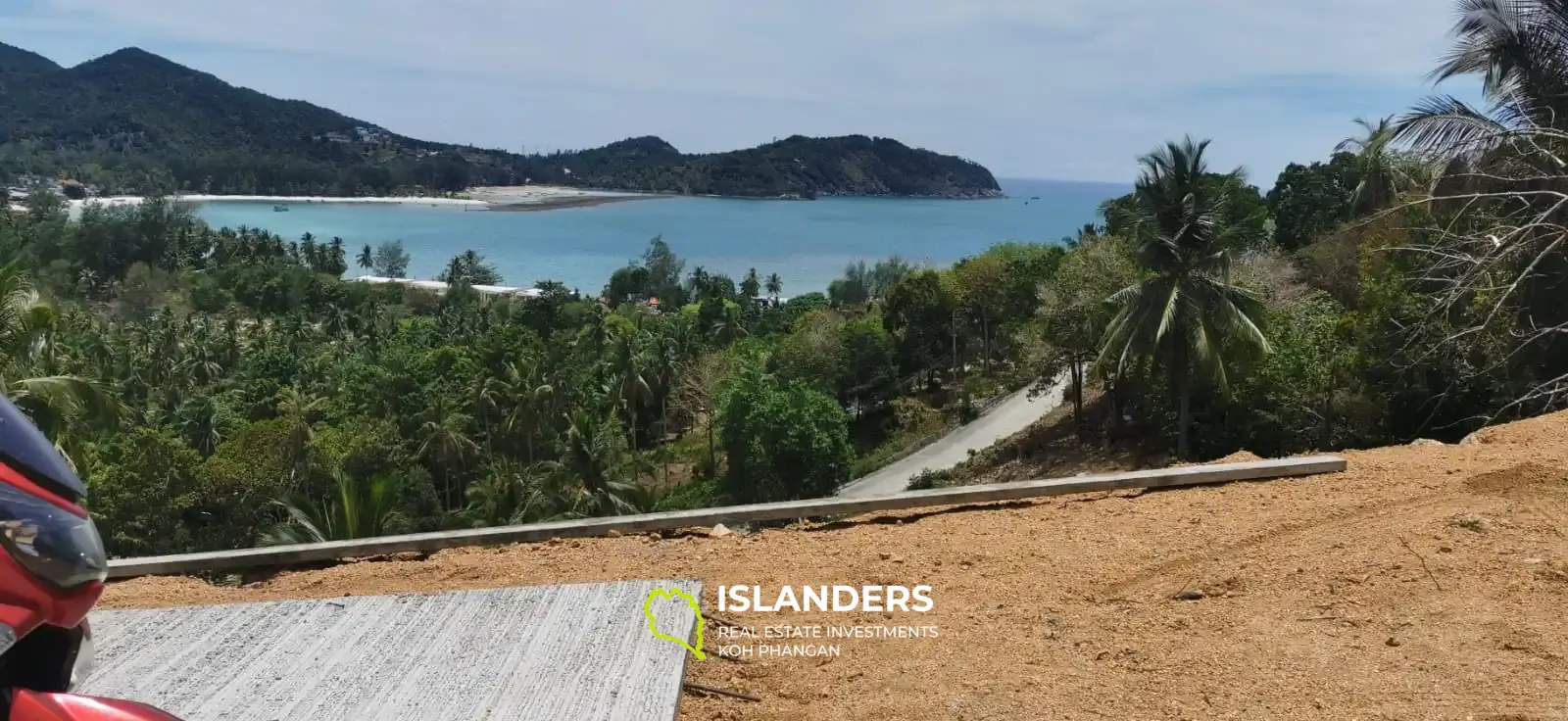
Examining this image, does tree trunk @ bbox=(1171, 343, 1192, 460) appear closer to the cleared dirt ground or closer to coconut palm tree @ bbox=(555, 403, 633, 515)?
coconut palm tree @ bbox=(555, 403, 633, 515)

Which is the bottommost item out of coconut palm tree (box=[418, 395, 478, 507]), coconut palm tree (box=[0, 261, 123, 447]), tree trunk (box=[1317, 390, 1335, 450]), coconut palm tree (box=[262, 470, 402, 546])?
coconut palm tree (box=[418, 395, 478, 507])

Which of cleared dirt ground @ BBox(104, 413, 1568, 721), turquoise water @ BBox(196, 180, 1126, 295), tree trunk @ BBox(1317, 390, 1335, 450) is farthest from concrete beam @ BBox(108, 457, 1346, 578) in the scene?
turquoise water @ BBox(196, 180, 1126, 295)

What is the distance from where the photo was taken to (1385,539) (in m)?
4.68

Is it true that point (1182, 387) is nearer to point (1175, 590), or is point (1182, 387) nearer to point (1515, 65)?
point (1515, 65)

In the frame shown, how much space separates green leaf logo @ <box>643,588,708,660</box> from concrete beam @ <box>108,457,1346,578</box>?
4.12 ft

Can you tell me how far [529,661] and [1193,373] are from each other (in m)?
17.6

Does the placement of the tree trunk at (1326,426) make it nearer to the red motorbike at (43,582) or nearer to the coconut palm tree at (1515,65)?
the coconut palm tree at (1515,65)

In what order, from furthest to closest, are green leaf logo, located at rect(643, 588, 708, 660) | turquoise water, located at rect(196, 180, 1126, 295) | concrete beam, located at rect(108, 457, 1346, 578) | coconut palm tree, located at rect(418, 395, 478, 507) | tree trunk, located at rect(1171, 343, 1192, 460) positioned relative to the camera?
turquoise water, located at rect(196, 180, 1126, 295) → coconut palm tree, located at rect(418, 395, 478, 507) → tree trunk, located at rect(1171, 343, 1192, 460) → concrete beam, located at rect(108, 457, 1346, 578) → green leaf logo, located at rect(643, 588, 708, 660)

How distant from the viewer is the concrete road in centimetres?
3056

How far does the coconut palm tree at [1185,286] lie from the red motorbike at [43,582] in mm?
17636

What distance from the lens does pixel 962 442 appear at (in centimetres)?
3275

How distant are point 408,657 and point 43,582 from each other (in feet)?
9.48

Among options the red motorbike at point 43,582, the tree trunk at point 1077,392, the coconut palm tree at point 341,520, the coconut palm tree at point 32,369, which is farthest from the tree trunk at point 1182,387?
the red motorbike at point 43,582

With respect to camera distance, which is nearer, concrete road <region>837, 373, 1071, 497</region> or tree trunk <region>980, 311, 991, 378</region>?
concrete road <region>837, 373, 1071, 497</region>
